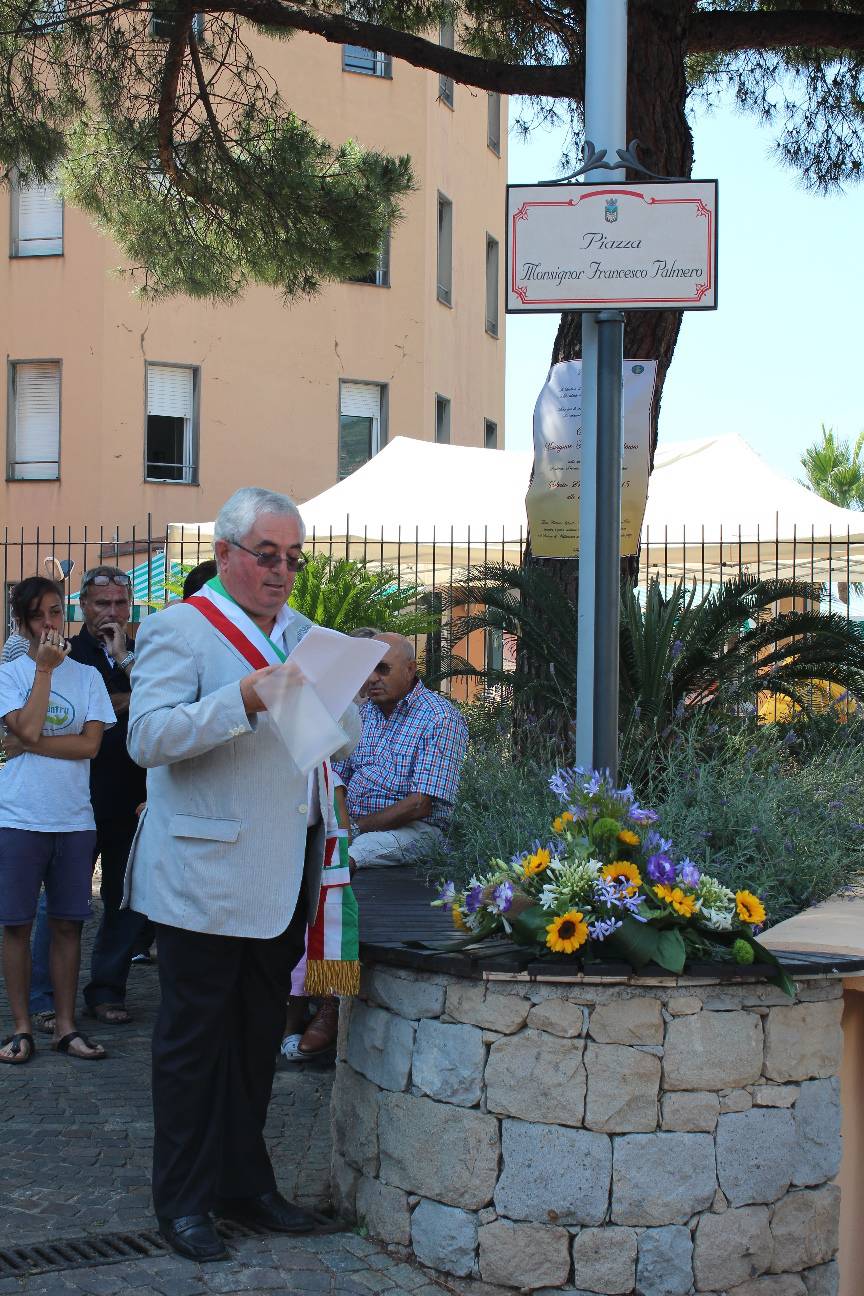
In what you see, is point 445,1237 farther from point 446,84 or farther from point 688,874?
point 446,84

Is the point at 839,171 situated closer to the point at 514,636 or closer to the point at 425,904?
the point at 514,636

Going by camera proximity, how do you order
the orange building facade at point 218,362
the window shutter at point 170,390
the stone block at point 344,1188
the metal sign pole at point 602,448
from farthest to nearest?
the window shutter at point 170,390
the orange building facade at point 218,362
the metal sign pole at point 602,448
the stone block at point 344,1188

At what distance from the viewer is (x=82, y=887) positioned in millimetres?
6180

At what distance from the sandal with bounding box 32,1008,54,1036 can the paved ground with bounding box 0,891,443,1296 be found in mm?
131

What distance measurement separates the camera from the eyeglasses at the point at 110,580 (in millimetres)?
6879

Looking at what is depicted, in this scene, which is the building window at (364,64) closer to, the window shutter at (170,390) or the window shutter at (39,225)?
the window shutter at (39,225)

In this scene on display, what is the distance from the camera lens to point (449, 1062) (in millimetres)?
3941

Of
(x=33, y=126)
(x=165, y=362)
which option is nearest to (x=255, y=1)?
(x=33, y=126)

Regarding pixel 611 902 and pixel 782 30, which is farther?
pixel 782 30

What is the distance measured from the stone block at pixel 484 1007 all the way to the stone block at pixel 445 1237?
1.57ft

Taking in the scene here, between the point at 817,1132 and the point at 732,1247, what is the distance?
1.20ft

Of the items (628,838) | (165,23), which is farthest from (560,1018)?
(165,23)

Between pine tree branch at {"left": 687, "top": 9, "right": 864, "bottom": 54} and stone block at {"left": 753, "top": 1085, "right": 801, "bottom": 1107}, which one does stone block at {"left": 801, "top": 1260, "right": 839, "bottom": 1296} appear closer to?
stone block at {"left": 753, "top": 1085, "right": 801, "bottom": 1107}

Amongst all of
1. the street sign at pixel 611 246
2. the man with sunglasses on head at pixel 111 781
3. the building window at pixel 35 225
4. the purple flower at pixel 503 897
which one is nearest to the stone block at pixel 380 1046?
the purple flower at pixel 503 897
